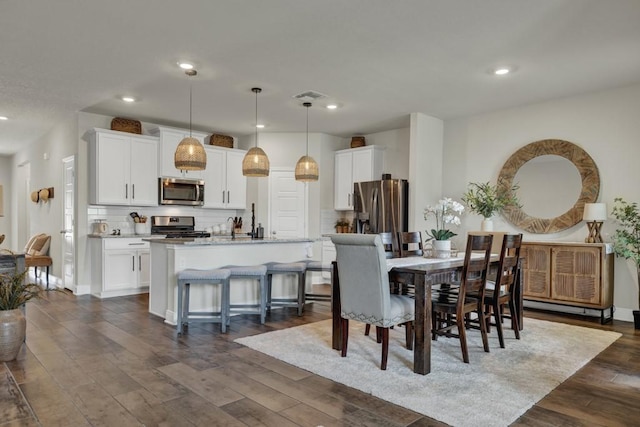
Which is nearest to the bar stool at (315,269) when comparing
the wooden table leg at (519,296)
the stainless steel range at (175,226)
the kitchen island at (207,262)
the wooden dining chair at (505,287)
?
the kitchen island at (207,262)

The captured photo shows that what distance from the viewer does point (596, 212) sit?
4.74 m

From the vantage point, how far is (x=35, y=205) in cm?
848

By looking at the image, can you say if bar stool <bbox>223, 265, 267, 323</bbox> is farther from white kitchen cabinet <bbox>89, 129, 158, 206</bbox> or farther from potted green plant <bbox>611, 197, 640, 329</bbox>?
potted green plant <bbox>611, 197, 640, 329</bbox>

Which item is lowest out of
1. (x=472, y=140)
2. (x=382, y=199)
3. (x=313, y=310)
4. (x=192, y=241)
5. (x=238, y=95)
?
(x=313, y=310)

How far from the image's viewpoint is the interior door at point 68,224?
6.28m

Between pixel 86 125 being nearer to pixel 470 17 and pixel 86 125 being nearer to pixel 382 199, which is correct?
pixel 382 199

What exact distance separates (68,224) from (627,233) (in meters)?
7.57

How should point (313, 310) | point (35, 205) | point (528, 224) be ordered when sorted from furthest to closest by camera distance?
point (35, 205), point (528, 224), point (313, 310)

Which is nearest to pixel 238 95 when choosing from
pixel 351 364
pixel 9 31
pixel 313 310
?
pixel 9 31

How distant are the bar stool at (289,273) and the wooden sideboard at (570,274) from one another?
2.49 meters

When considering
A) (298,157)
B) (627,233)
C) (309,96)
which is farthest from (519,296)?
(298,157)

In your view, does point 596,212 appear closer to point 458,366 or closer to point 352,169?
point 458,366

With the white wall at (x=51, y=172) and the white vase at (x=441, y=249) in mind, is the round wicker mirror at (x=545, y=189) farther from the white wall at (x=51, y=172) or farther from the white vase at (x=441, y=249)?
the white wall at (x=51, y=172)

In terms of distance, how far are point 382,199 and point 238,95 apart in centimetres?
258
